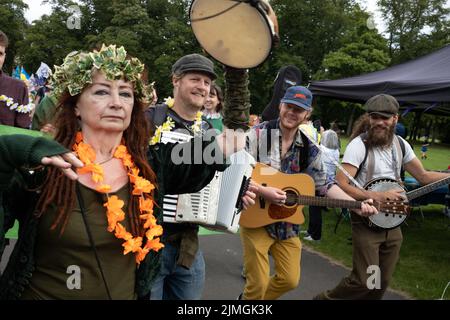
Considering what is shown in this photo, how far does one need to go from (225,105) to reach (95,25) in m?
45.1

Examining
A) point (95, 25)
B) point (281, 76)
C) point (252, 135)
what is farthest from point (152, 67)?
point (252, 135)

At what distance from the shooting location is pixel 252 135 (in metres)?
4.05

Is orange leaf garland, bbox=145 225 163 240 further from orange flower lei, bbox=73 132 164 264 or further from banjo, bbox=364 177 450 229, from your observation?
banjo, bbox=364 177 450 229

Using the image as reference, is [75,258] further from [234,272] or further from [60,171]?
[234,272]

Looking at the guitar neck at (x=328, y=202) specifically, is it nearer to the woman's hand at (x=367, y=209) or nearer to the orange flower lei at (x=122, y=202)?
the woman's hand at (x=367, y=209)

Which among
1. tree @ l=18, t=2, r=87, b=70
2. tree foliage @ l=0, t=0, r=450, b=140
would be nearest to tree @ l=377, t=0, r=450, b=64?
tree foliage @ l=0, t=0, r=450, b=140

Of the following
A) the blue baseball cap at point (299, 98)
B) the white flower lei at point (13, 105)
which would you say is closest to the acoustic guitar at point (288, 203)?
the blue baseball cap at point (299, 98)

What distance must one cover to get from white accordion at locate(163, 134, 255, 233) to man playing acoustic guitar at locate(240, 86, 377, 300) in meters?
0.93

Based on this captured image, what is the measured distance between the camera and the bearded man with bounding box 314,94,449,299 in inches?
155

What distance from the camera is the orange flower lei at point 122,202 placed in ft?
6.25

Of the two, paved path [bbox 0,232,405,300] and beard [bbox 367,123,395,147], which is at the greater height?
beard [bbox 367,123,395,147]

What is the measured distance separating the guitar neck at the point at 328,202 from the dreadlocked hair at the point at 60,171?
2.31 meters

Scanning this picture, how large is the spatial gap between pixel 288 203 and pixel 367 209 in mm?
724
